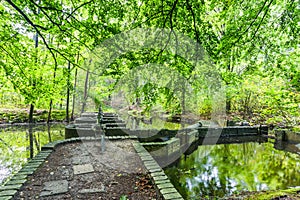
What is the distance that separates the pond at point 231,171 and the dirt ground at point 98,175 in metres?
1.27

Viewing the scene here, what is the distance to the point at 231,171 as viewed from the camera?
16.3ft

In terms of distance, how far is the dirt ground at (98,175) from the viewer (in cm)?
260

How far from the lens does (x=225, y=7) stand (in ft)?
10.2

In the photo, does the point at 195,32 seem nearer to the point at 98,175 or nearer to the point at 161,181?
the point at 161,181

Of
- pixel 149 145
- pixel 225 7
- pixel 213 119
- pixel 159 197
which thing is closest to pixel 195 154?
pixel 149 145

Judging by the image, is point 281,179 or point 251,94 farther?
point 251,94

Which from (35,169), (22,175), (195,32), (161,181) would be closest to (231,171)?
(161,181)

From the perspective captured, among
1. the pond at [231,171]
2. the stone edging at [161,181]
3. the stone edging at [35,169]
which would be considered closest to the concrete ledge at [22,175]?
the stone edging at [35,169]

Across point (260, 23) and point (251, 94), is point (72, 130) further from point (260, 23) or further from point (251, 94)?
point (251, 94)

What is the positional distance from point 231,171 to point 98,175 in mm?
3599

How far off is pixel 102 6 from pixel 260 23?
2.67 meters

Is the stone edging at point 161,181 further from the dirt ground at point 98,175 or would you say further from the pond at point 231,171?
the pond at point 231,171

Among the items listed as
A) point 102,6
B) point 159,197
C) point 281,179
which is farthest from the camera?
point 281,179

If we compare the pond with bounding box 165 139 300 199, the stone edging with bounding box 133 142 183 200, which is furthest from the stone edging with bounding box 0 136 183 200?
the pond with bounding box 165 139 300 199
